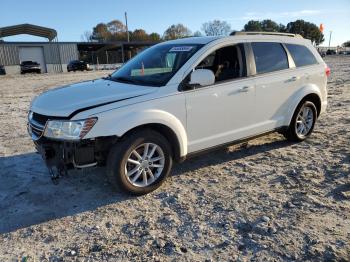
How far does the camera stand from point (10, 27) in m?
36.9

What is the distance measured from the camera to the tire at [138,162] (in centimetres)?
396

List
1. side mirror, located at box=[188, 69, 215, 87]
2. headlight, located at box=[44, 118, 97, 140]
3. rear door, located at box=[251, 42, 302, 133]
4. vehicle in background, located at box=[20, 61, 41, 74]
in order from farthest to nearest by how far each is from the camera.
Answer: vehicle in background, located at box=[20, 61, 41, 74]
rear door, located at box=[251, 42, 302, 133]
side mirror, located at box=[188, 69, 215, 87]
headlight, located at box=[44, 118, 97, 140]

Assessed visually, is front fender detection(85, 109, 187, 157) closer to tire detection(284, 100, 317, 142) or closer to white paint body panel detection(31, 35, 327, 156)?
white paint body panel detection(31, 35, 327, 156)

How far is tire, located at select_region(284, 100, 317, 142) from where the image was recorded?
5934 mm

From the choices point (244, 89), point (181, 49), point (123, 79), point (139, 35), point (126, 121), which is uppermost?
point (139, 35)

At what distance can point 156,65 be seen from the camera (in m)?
4.90

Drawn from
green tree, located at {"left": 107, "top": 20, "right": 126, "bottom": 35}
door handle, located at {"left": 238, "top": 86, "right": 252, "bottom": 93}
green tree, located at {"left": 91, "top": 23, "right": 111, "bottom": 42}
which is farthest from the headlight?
green tree, located at {"left": 107, "top": 20, "right": 126, "bottom": 35}

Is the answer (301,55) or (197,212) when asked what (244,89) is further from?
(197,212)

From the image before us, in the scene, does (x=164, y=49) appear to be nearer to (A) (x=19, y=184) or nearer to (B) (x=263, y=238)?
(A) (x=19, y=184)

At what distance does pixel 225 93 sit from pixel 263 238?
2.09m

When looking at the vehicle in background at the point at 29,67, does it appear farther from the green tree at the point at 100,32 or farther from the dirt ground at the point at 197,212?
the green tree at the point at 100,32

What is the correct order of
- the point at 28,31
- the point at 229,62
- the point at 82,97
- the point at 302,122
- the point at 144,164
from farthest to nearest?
the point at 28,31
the point at 302,122
the point at 229,62
the point at 144,164
the point at 82,97

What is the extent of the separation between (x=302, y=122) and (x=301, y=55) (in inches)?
45.6

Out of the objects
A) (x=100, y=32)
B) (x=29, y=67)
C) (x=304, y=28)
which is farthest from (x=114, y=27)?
(x=29, y=67)
